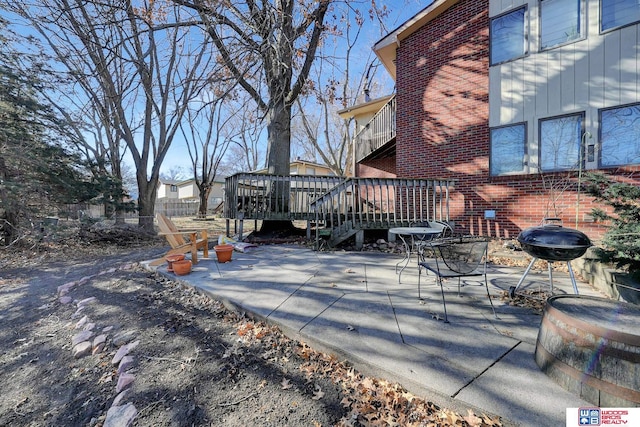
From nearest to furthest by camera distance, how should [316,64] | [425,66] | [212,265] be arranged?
[212,265] < [316,64] < [425,66]

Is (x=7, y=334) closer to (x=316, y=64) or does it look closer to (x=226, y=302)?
(x=226, y=302)

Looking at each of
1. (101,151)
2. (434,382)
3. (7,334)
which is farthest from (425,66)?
(101,151)

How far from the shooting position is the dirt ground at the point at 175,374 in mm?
1745

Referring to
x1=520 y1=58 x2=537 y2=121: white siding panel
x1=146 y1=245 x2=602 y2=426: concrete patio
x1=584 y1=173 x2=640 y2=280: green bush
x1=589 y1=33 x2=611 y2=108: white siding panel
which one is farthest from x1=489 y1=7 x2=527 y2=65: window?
x1=146 y1=245 x2=602 y2=426: concrete patio

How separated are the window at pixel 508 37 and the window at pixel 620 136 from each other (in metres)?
2.38

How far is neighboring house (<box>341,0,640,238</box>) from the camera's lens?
18.2 feet

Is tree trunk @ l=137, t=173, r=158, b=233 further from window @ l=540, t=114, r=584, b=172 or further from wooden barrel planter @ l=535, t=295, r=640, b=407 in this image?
window @ l=540, t=114, r=584, b=172

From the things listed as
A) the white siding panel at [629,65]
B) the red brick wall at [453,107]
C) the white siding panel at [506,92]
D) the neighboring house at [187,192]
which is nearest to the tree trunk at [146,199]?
the red brick wall at [453,107]

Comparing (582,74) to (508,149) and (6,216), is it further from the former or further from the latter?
(6,216)

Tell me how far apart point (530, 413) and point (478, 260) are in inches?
61.2

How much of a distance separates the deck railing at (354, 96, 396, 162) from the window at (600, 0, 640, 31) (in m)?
5.24

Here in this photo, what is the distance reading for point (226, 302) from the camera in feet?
10.5

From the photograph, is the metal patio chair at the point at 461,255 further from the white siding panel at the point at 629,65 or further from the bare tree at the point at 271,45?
the white siding panel at the point at 629,65

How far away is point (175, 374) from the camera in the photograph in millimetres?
2213
